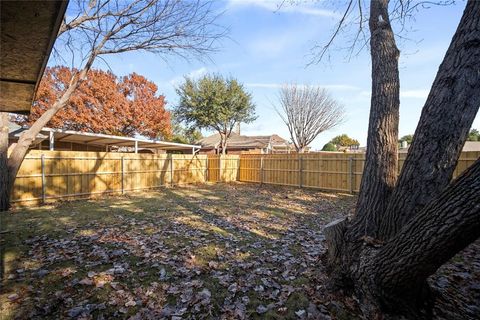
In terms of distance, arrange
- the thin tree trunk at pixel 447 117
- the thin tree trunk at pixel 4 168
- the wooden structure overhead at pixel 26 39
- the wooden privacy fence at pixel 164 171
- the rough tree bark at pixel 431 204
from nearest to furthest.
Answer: the wooden structure overhead at pixel 26 39, the rough tree bark at pixel 431 204, the thin tree trunk at pixel 447 117, the thin tree trunk at pixel 4 168, the wooden privacy fence at pixel 164 171

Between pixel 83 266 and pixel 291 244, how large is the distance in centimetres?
338

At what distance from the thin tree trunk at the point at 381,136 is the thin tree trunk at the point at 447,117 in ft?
1.51

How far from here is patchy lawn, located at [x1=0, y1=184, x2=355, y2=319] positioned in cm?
259

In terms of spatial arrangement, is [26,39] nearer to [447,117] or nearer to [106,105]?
[447,117]

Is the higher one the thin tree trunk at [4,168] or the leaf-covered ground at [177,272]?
the thin tree trunk at [4,168]

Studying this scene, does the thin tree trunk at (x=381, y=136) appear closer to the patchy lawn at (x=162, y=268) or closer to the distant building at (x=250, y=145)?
the patchy lawn at (x=162, y=268)

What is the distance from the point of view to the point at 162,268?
11.3ft

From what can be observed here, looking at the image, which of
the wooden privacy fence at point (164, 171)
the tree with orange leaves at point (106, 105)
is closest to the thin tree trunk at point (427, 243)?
the wooden privacy fence at point (164, 171)

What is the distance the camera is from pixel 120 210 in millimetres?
7359

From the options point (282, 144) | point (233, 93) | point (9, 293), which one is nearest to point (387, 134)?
point (9, 293)

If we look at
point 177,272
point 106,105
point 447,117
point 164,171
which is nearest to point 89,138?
point 164,171

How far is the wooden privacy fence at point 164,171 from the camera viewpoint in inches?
335

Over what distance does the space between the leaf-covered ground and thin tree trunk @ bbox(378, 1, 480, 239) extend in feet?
4.41

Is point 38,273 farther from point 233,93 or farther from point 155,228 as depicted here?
point 233,93
